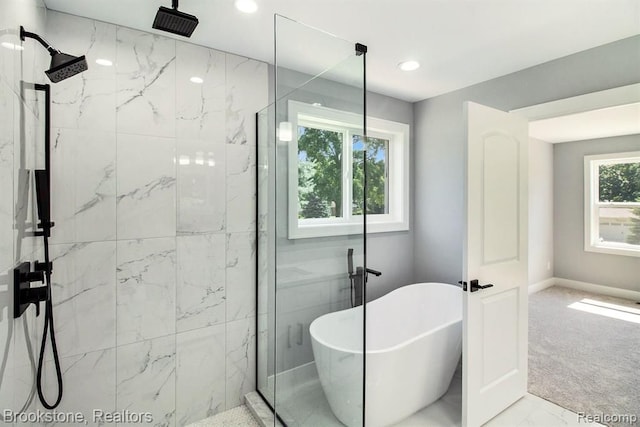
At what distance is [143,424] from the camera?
1866 millimetres

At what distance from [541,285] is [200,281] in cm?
528

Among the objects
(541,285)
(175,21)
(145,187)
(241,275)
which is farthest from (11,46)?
(541,285)

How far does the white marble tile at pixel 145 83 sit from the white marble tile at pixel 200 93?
47 millimetres

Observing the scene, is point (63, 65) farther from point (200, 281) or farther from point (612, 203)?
point (612, 203)

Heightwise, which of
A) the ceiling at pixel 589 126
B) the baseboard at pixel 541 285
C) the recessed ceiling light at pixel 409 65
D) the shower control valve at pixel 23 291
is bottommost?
the baseboard at pixel 541 285

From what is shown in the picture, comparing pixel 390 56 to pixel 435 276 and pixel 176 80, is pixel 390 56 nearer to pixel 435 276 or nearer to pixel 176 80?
pixel 176 80

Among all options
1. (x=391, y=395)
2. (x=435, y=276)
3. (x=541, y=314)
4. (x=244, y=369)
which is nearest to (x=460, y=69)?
(x=435, y=276)

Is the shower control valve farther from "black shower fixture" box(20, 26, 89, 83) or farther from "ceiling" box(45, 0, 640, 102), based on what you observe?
"ceiling" box(45, 0, 640, 102)

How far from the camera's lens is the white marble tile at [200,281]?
Result: 200cm

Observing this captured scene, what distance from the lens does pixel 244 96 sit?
87.0 inches

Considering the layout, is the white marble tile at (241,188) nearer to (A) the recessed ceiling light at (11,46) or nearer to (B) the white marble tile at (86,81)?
(B) the white marble tile at (86,81)

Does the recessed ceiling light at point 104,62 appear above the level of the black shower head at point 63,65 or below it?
above

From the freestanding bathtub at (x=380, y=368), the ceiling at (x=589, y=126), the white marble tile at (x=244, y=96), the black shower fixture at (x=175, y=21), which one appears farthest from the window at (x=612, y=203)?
the black shower fixture at (x=175, y=21)

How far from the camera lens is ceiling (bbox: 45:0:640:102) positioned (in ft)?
5.38
